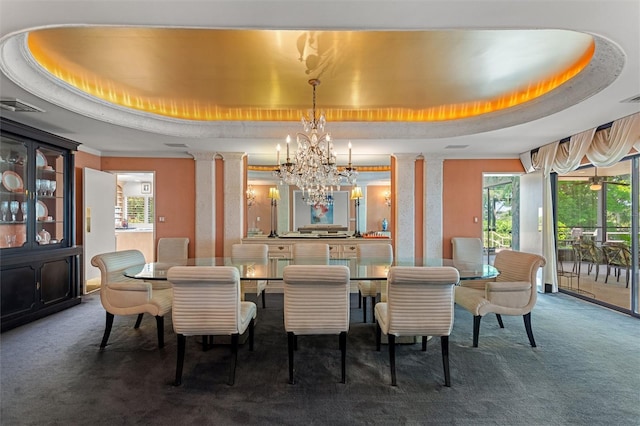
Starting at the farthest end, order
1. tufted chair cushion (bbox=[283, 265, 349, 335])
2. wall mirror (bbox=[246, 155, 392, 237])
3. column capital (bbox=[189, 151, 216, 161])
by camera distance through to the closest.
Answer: wall mirror (bbox=[246, 155, 392, 237]), column capital (bbox=[189, 151, 216, 161]), tufted chair cushion (bbox=[283, 265, 349, 335])

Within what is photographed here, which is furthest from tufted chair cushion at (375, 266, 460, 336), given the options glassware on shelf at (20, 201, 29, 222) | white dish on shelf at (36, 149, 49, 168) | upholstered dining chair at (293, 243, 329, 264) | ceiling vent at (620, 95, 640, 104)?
white dish on shelf at (36, 149, 49, 168)

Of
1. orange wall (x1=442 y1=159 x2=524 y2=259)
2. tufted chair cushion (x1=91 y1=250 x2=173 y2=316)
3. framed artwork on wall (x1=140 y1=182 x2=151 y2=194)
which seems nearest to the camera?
tufted chair cushion (x1=91 y1=250 x2=173 y2=316)

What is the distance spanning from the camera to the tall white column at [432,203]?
5387 millimetres

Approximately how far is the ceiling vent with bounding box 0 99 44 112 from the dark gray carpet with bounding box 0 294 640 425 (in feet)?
7.47

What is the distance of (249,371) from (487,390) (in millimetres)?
1791

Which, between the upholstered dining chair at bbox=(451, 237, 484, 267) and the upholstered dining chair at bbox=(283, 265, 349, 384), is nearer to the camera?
the upholstered dining chair at bbox=(283, 265, 349, 384)

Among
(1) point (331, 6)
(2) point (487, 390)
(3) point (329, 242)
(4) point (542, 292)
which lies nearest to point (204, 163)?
(3) point (329, 242)

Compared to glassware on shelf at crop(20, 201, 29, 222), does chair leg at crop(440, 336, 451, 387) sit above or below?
below

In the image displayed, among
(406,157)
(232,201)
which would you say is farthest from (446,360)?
(232,201)

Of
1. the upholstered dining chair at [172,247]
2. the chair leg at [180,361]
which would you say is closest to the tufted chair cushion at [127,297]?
the chair leg at [180,361]

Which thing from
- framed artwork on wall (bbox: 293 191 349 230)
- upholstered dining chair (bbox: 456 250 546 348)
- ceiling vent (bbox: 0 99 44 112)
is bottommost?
upholstered dining chair (bbox: 456 250 546 348)

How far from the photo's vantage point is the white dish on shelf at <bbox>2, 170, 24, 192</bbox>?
3.51 m

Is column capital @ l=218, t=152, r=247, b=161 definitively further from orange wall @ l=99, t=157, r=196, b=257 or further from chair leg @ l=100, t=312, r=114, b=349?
chair leg @ l=100, t=312, r=114, b=349

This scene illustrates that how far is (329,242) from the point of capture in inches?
204
